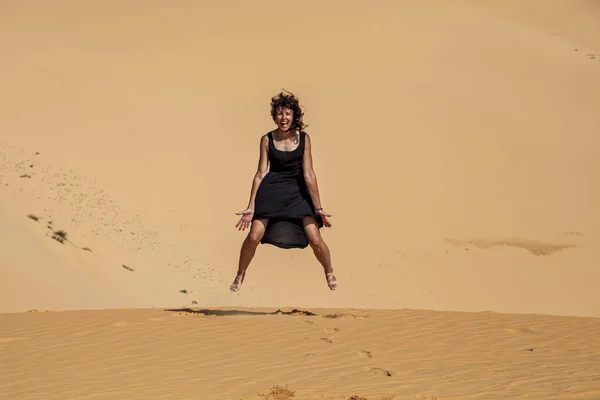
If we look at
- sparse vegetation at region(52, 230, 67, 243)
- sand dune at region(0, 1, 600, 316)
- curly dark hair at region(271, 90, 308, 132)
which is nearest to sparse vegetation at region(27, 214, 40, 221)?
sand dune at region(0, 1, 600, 316)

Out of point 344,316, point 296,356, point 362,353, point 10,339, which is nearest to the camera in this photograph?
point 296,356

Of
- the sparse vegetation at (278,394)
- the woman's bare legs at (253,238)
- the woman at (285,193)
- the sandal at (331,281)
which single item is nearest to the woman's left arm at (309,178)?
the woman at (285,193)

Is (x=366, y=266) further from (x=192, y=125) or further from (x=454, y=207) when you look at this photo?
(x=192, y=125)

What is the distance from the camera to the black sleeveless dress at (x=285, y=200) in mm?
10000

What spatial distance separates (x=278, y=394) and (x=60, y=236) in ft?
46.2

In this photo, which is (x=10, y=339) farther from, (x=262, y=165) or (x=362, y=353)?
(x=362, y=353)

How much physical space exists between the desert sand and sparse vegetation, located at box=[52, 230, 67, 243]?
26 centimetres

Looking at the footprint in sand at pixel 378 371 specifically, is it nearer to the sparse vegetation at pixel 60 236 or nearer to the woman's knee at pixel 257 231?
the woman's knee at pixel 257 231

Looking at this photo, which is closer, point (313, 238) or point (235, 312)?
point (313, 238)

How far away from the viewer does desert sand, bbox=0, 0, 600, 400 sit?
→ 26.0 feet

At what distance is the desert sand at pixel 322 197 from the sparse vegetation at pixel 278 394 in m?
0.03

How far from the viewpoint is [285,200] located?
1004 cm

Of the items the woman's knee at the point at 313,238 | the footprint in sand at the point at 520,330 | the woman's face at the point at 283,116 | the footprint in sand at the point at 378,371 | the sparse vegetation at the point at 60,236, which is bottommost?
the footprint in sand at the point at 378,371

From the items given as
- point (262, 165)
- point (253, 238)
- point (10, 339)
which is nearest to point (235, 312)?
point (253, 238)
